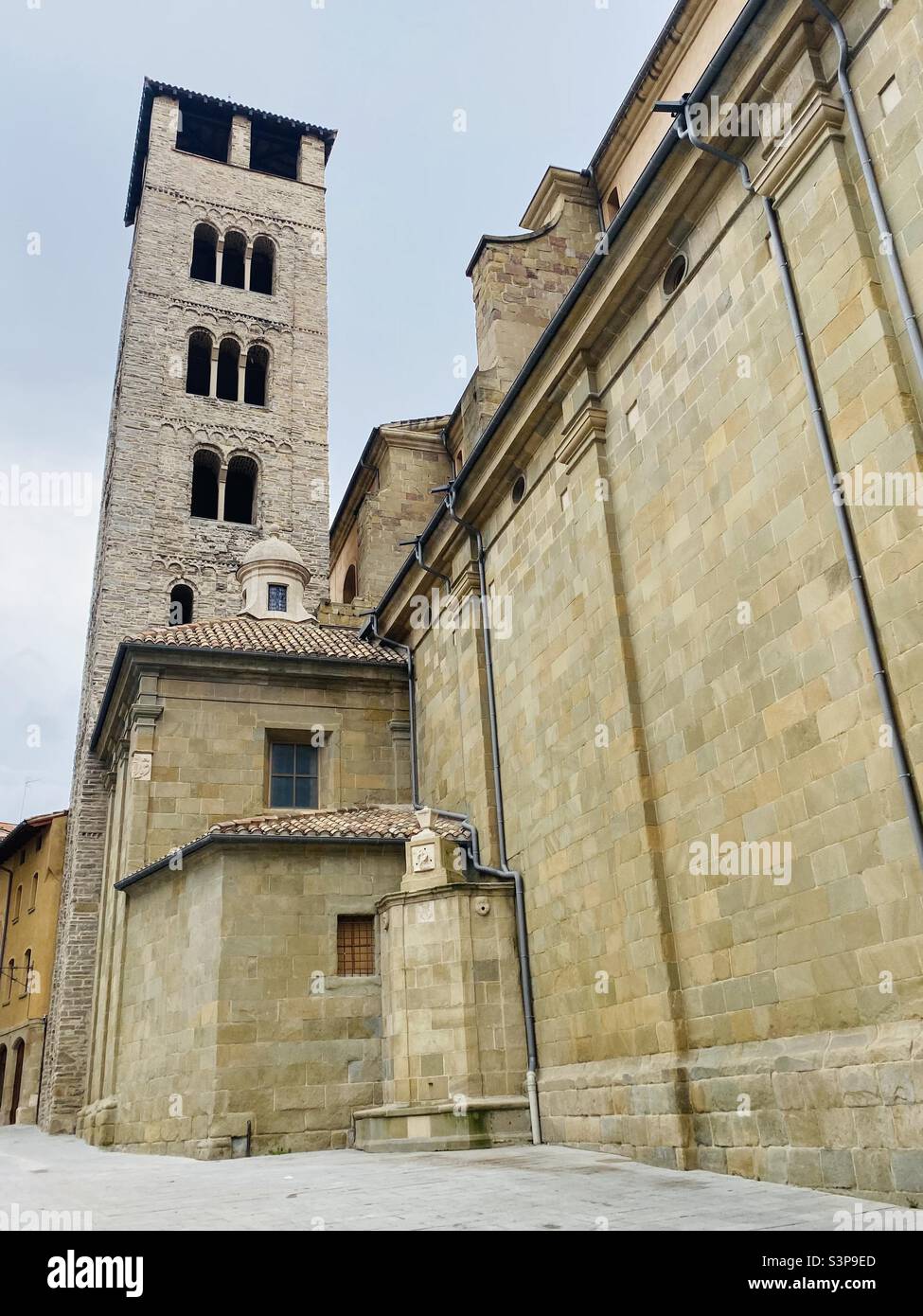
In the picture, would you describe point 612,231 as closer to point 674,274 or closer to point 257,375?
point 674,274

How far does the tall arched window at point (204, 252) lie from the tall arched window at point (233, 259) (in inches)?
17.7

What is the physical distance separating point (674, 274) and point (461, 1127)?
11.0m

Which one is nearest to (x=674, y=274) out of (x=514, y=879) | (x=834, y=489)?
(x=834, y=489)

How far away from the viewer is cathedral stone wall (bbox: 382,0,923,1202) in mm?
8477

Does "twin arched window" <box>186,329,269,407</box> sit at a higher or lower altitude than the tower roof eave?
lower

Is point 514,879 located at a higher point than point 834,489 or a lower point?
lower

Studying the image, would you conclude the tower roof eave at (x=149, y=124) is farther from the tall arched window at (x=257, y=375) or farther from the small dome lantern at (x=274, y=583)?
the small dome lantern at (x=274, y=583)

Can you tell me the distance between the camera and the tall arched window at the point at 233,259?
40.0m

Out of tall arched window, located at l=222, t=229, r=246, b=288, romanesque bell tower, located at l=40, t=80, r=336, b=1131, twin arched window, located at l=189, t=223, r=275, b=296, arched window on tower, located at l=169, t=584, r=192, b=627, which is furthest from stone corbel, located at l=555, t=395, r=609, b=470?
tall arched window, located at l=222, t=229, r=246, b=288

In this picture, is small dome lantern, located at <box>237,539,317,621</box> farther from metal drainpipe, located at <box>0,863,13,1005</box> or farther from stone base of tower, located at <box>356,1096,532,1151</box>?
stone base of tower, located at <box>356,1096,532,1151</box>

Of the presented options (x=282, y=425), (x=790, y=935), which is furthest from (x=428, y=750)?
(x=282, y=425)

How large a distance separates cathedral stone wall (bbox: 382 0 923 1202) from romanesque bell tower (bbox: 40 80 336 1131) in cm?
1704

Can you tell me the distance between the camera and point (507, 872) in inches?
618
